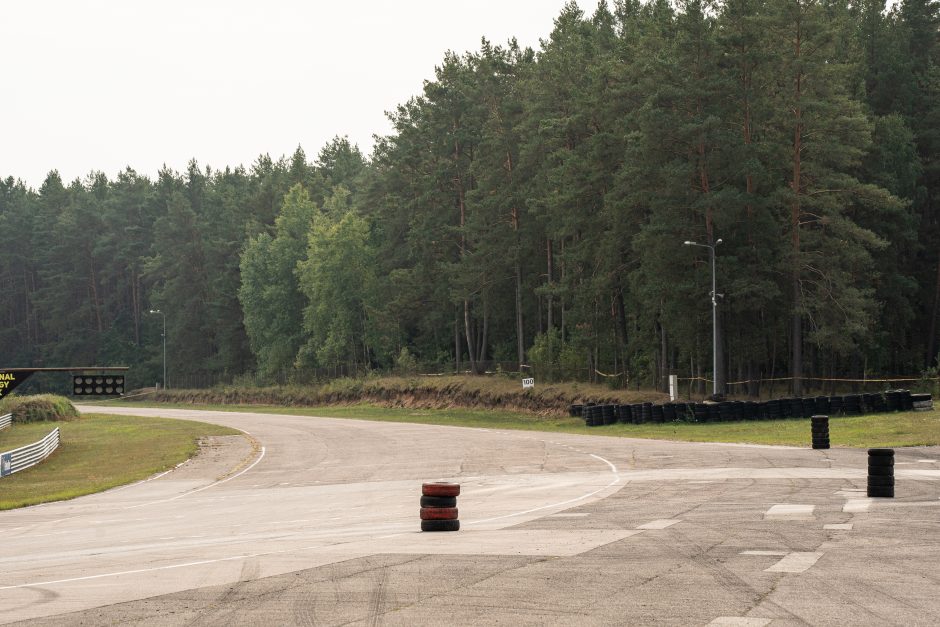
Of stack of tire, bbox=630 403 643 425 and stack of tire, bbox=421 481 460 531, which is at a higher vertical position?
stack of tire, bbox=421 481 460 531

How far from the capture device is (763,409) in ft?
153

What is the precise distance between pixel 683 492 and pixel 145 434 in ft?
148

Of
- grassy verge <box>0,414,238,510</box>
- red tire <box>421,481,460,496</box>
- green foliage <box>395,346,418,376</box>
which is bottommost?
grassy verge <box>0,414,238,510</box>

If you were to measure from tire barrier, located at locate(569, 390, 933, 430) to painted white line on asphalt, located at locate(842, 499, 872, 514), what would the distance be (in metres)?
23.3

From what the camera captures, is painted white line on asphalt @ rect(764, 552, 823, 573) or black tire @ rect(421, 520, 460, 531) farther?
black tire @ rect(421, 520, 460, 531)

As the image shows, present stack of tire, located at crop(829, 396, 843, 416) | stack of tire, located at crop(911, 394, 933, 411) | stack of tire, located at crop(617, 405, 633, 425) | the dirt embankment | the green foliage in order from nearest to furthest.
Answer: stack of tire, located at crop(911, 394, 933, 411), stack of tire, located at crop(829, 396, 843, 416), stack of tire, located at crop(617, 405, 633, 425), the dirt embankment, the green foliage

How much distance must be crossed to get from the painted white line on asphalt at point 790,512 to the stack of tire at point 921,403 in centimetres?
2725

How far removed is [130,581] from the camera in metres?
13.5

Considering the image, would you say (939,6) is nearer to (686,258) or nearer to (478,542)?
(686,258)

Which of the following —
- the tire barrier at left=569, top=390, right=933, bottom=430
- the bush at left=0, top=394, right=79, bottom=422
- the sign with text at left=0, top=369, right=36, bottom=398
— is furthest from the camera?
the bush at left=0, top=394, right=79, bottom=422

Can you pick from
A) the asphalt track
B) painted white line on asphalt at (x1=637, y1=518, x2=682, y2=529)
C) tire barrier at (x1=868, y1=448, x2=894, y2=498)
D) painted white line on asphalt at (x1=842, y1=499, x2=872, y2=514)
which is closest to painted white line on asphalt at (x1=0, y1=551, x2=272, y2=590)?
the asphalt track

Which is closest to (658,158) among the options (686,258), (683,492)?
(686,258)

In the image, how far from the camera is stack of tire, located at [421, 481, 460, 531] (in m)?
17.7

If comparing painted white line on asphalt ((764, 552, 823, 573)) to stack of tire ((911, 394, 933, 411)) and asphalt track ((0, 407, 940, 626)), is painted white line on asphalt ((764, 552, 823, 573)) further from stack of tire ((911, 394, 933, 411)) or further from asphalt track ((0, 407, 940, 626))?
stack of tire ((911, 394, 933, 411))
